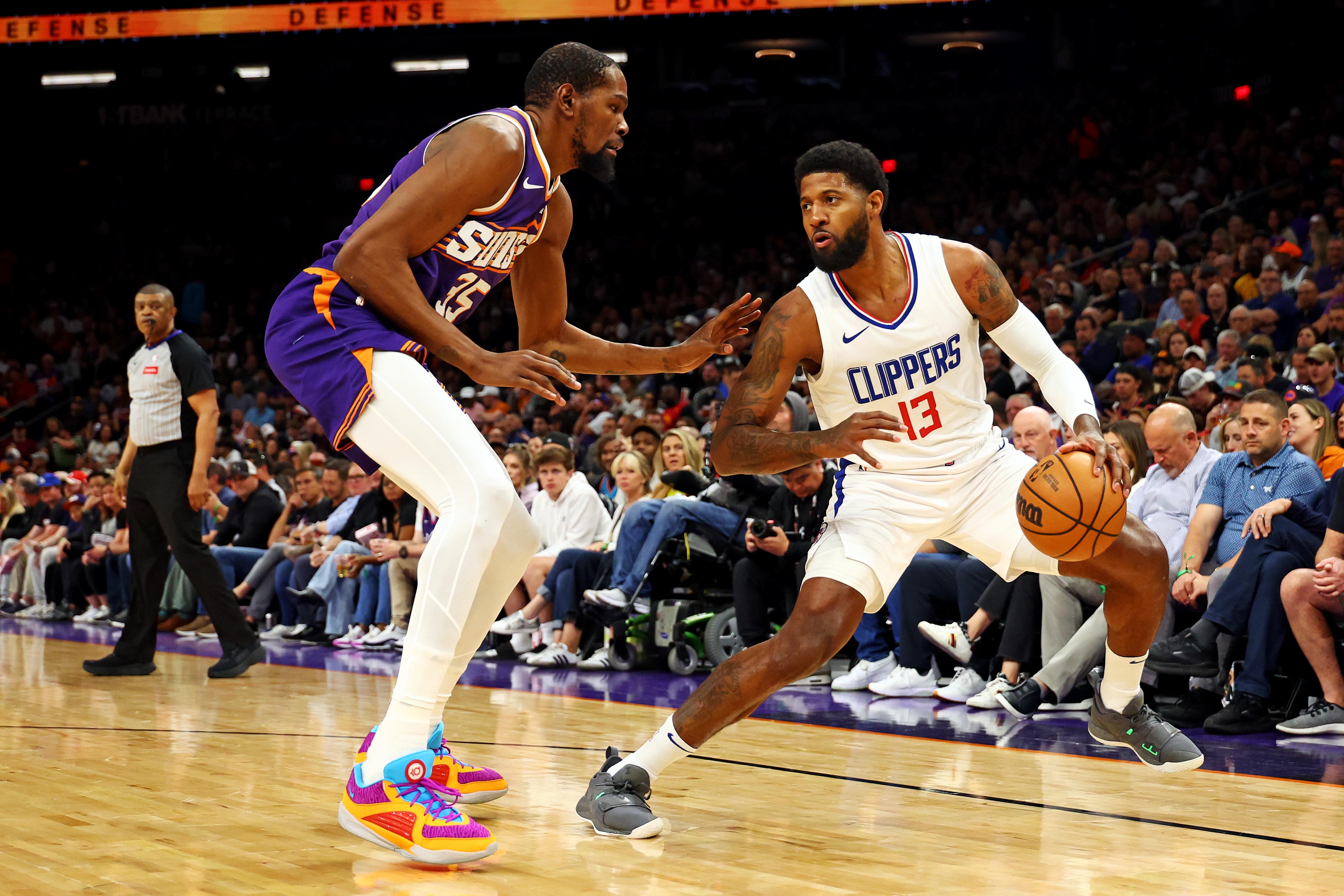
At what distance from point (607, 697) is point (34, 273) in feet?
66.2

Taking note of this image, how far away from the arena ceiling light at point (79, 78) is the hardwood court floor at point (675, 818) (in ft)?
65.5

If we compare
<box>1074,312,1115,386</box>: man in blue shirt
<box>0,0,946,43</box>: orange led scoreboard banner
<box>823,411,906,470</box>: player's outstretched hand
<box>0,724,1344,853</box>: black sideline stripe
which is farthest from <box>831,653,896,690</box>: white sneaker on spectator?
<box>0,0,946,43</box>: orange led scoreboard banner

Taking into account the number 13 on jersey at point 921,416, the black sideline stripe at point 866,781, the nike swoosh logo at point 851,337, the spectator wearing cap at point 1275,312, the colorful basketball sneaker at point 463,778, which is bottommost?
the black sideline stripe at point 866,781

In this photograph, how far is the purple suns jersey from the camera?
3.27 m

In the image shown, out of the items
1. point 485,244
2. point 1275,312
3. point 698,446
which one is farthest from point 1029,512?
point 1275,312

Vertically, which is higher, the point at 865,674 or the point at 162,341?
the point at 162,341

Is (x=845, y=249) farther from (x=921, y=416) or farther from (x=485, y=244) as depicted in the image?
(x=485, y=244)

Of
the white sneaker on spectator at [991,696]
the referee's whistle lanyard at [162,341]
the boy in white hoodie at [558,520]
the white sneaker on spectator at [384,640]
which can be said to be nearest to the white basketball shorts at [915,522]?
the white sneaker on spectator at [991,696]

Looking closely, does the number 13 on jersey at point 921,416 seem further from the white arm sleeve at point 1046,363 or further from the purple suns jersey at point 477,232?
the purple suns jersey at point 477,232

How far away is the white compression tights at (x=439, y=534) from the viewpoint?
3059mm

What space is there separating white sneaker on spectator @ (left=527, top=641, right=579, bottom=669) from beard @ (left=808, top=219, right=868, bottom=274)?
15.1ft

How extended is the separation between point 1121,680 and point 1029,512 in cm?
75

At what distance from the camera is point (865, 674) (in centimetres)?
666

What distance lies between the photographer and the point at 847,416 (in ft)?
12.1
